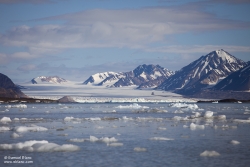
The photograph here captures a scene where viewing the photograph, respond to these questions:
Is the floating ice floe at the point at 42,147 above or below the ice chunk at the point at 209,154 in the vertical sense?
above

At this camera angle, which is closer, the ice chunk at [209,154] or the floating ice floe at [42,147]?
the ice chunk at [209,154]

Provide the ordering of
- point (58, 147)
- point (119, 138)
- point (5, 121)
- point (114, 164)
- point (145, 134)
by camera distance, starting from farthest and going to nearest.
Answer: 1. point (5, 121)
2. point (145, 134)
3. point (119, 138)
4. point (58, 147)
5. point (114, 164)

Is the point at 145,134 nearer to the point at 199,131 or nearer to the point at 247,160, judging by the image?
the point at 199,131

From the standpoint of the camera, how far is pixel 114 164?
18.5m

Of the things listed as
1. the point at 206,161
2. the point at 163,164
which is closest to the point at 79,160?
the point at 163,164

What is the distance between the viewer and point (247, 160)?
19344 millimetres

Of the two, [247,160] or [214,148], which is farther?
[214,148]

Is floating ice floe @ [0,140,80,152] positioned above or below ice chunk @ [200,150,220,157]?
above

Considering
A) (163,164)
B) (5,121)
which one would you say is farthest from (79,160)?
(5,121)

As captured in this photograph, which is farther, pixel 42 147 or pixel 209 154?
pixel 42 147

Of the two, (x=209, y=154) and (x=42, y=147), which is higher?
(x=42, y=147)

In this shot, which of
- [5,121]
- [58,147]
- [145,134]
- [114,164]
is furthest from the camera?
[5,121]

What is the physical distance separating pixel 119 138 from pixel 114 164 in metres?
8.72

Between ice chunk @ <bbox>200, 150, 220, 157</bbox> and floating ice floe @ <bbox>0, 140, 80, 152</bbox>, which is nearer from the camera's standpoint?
ice chunk @ <bbox>200, 150, 220, 157</bbox>
